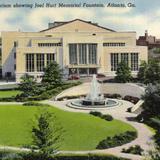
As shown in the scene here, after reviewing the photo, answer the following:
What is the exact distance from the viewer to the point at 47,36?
10956cm

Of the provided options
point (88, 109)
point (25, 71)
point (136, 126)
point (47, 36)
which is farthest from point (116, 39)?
point (136, 126)

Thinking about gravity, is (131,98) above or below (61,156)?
above

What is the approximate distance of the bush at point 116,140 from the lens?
35.8 metres

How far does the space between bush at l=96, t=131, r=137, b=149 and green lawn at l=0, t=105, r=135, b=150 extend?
3.72 ft

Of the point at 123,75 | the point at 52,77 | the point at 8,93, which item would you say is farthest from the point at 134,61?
the point at 8,93

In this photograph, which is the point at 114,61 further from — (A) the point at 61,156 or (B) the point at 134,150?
(A) the point at 61,156

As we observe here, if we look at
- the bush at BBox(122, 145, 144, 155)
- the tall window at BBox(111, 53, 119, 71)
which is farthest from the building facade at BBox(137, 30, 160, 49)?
the bush at BBox(122, 145, 144, 155)

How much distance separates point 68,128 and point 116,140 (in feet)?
27.2

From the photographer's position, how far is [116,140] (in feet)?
122

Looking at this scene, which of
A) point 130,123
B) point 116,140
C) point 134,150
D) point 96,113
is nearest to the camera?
point 134,150

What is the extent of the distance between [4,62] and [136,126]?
238ft

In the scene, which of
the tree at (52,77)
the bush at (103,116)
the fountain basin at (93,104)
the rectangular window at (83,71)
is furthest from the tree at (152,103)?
the rectangular window at (83,71)

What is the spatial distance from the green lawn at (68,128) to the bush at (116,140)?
1134 millimetres

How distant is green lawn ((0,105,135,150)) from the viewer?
38.0 metres
